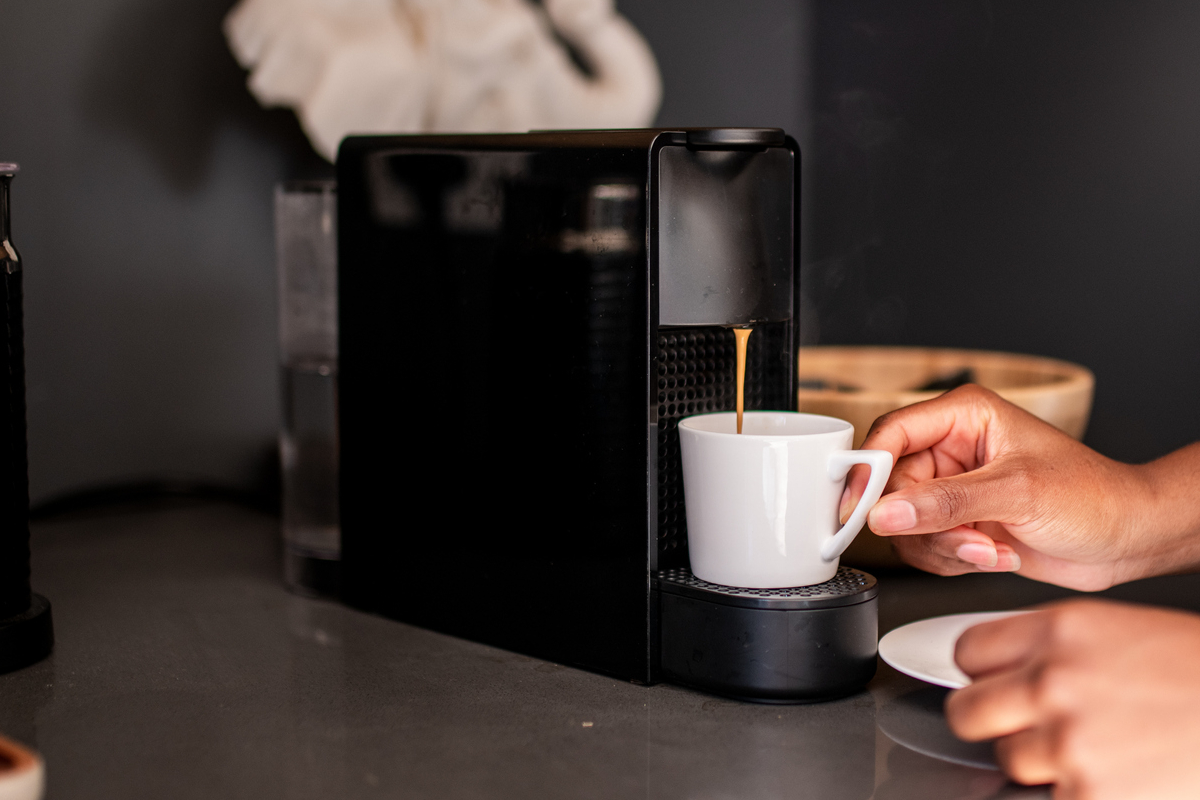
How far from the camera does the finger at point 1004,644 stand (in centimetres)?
52

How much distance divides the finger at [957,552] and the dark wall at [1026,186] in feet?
2.37

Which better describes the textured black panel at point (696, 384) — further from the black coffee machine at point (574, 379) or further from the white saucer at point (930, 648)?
the white saucer at point (930, 648)

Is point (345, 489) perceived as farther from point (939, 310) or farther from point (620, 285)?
point (939, 310)

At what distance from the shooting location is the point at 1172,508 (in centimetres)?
74

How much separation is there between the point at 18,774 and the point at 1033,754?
41 centimetres

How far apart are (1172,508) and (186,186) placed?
890 mm

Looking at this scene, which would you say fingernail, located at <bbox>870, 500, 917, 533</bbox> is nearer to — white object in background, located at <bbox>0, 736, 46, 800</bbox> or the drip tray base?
the drip tray base

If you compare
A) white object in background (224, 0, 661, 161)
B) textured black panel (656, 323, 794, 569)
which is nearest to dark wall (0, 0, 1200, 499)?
white object in background (224, 0, 661, 161)

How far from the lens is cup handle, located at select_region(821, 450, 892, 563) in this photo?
23.1 inches

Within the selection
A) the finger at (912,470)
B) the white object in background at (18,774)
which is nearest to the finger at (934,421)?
the finger at (912,470)

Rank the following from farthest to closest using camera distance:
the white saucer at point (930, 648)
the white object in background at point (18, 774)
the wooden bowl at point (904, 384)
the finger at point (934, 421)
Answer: the wooden bowl at point (904, 384), the finger at point (934, 421), the white saucer at point (930, 648), the white object in background at point (18, 774)

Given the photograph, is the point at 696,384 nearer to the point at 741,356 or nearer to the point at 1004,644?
the point at 741,356

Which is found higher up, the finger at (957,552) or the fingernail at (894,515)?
the fingernail at (894,515)

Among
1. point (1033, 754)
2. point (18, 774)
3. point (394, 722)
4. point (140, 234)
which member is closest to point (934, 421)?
point (1033, 754)
